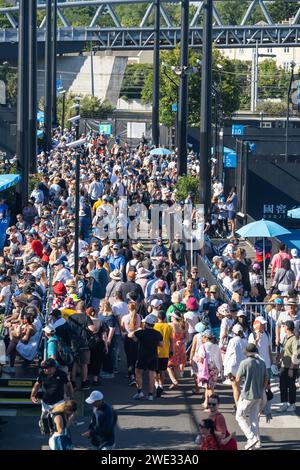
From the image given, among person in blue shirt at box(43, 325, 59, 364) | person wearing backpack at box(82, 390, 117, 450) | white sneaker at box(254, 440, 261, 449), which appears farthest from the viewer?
person in blue shirt at box(43, 325, 59, 364)

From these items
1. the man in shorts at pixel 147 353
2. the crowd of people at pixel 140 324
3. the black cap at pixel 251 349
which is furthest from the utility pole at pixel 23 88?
the black cap at pixel 251 349

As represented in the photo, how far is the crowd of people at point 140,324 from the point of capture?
14.9m

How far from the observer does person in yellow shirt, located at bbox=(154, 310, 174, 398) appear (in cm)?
1730

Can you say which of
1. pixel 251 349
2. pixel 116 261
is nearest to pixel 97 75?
pixel 116 261

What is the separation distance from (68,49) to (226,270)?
338 feet

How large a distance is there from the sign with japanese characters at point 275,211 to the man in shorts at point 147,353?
19442mm

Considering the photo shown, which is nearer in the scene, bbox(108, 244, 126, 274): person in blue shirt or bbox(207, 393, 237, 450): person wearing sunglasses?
bbox(207, 393, 237, 450): person wearing sunglasses

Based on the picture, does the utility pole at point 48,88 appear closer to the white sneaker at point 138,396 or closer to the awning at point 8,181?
the awning at point 8,181

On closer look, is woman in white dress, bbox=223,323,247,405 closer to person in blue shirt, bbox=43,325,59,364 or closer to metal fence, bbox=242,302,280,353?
person in blue shirt, bbox=43,325,59,364

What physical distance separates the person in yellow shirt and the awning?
38.4 ft

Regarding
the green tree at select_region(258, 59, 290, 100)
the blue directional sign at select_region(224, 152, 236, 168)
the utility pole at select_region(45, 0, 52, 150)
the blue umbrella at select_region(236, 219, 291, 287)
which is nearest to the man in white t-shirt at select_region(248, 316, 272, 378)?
the blue umbrella at select_region(236, 219, 291, 287)

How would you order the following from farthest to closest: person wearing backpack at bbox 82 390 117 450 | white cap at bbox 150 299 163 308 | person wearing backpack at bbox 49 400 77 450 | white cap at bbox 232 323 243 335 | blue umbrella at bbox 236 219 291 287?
blue umbrella at bbox 236 219 291 287 < white cap at bbox 150 299 163 308 < white cap at bbox 232 323 243 335 < person wearing backpack at bbox 82 390 117 450 < person wearing backpack at bbox 49 400 77 450

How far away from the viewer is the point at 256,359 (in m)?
15.1

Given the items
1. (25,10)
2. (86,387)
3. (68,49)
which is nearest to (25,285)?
(86,387)
